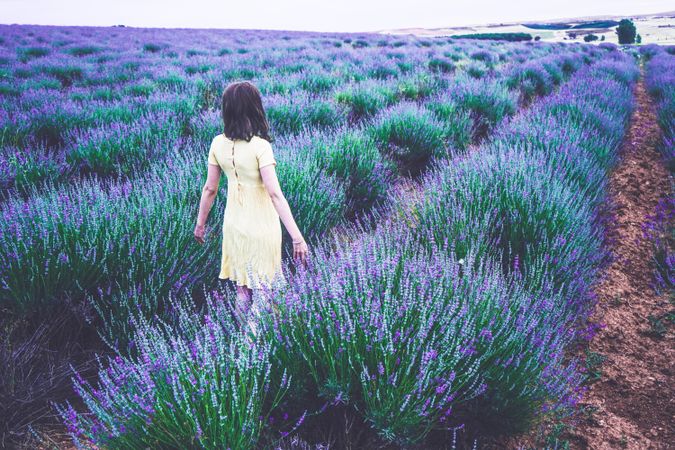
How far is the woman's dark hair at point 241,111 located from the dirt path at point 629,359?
2106 mm

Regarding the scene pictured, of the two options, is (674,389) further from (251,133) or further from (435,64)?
(435,64)

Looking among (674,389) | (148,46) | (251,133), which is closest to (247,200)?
(251,133)

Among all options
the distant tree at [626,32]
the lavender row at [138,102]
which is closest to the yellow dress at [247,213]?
the lavender row at [138,102]

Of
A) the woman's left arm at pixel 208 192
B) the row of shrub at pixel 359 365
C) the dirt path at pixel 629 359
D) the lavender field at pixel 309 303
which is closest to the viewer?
the row of shrub at pixel 359 365

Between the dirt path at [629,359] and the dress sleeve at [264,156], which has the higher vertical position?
the dress sleeve at [264,156]

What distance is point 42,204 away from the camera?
2.30 metres

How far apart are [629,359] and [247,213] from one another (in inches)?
91.5

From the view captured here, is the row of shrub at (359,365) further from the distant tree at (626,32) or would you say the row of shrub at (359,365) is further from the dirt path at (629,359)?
the distant tree at (626,32)

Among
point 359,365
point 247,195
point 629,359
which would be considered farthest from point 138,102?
point 629,359

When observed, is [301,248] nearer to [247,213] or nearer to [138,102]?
[247,213]

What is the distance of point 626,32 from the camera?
4297 centimetres

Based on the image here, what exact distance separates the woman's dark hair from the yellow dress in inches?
2.0

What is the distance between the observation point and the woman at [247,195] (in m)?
2.15

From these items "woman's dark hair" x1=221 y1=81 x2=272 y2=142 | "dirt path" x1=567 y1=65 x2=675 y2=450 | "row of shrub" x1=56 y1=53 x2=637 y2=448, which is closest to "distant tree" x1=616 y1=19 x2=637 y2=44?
"dirt path" x1=567 y1=65 x2=675 y2=450
